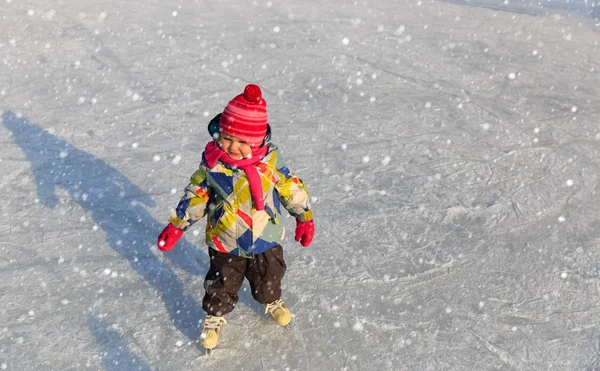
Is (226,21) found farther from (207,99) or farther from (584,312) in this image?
(584,312)

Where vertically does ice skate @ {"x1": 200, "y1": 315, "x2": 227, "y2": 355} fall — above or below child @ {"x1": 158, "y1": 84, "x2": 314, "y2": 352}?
below

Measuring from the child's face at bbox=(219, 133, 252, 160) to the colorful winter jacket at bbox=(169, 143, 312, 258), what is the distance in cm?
6

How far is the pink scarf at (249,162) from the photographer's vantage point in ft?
8.09

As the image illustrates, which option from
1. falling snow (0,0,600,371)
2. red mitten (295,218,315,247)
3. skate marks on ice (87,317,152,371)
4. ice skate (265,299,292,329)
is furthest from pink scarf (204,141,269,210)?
skate marks on ice (87,317,152,371)

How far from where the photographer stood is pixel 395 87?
19.4 ft

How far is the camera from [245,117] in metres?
2.40

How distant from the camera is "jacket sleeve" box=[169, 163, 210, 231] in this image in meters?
2.59

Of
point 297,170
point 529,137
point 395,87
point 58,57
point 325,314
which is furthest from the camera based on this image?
point 58,57

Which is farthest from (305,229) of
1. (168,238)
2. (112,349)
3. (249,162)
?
(112,349)

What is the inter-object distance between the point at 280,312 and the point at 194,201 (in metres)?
0.73

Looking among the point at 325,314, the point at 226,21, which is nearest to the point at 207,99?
the point at 226,21

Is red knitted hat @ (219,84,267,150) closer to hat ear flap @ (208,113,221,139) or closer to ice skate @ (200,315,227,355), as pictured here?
hat ear flap @ (208,113,221,139)

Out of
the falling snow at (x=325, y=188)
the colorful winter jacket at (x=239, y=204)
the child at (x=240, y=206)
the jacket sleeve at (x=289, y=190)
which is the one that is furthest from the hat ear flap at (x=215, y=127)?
the falling snow at (x=325, y=188)

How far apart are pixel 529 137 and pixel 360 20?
3572 mm
